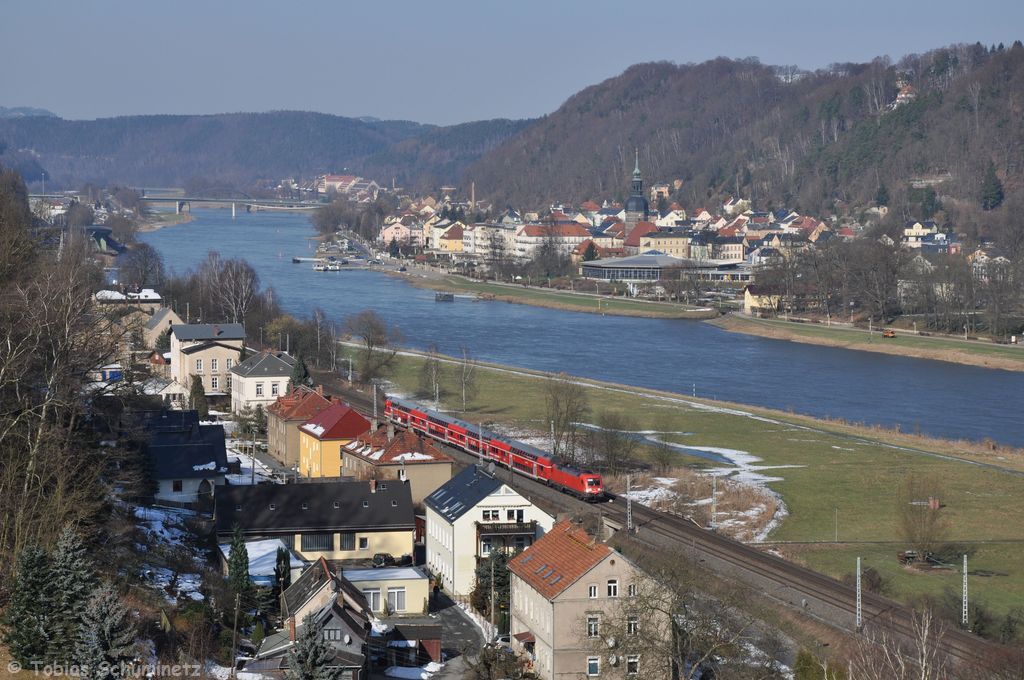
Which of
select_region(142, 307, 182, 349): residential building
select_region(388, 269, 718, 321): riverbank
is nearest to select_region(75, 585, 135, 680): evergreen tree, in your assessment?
select_region(142, 307, 182, 349): residential building

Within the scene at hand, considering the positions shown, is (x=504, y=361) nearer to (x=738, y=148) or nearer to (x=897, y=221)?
(x=897, y=221)

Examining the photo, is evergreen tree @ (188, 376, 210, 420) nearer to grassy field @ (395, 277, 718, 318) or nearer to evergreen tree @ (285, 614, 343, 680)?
evergreen tree @ (285, 614, 343, 680)

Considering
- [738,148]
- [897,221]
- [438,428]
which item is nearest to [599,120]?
[738,148]

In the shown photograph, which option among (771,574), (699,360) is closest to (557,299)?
(699,360)

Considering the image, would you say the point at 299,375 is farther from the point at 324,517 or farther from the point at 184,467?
the point at 324,517

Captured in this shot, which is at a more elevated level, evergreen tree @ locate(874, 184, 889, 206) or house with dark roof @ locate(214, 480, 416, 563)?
evergreen tree @ locate(874, 184, 889, 206)

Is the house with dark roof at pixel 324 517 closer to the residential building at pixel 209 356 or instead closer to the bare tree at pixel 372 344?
the residential building at pixel 209 356
